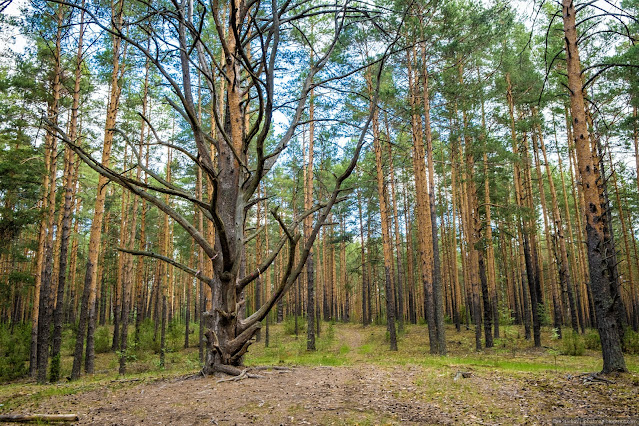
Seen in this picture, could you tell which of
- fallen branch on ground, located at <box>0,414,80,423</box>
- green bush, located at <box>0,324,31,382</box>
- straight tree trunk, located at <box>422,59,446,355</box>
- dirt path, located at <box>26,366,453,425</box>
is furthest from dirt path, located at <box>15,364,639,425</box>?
green bush, located at <box>0,324,31,382</box>

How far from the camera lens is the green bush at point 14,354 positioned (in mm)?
13305

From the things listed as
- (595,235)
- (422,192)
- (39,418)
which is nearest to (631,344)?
(422,192)

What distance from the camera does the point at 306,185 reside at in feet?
57.4

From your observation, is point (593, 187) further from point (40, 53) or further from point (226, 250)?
point (40, 53)

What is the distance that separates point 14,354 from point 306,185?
14.4 m

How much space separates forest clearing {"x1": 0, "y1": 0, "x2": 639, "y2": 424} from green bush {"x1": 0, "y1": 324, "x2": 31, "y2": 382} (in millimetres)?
121

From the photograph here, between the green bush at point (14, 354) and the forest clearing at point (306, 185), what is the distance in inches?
4.8

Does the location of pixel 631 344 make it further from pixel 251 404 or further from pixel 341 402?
pixel 251 404

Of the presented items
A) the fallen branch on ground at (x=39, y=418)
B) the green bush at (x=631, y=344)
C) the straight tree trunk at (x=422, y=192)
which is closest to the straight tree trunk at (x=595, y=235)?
the straight tree trunk at (x=422, y=192)

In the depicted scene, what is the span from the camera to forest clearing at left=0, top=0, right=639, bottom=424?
346cm

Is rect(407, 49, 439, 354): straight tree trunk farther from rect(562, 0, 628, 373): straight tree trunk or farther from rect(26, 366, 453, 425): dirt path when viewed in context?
rect(26, 366, 453, 425): dirt path

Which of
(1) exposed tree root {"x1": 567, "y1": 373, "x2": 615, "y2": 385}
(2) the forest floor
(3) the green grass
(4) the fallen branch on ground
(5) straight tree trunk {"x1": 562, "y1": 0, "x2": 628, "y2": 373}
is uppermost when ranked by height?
(5) straight tree trunk {"x1": 562, "y1": 0, "x2": 628, "y2": 373}

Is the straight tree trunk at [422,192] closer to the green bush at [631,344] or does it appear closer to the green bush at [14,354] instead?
the green bush at [631,344]

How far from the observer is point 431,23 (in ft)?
47.2
